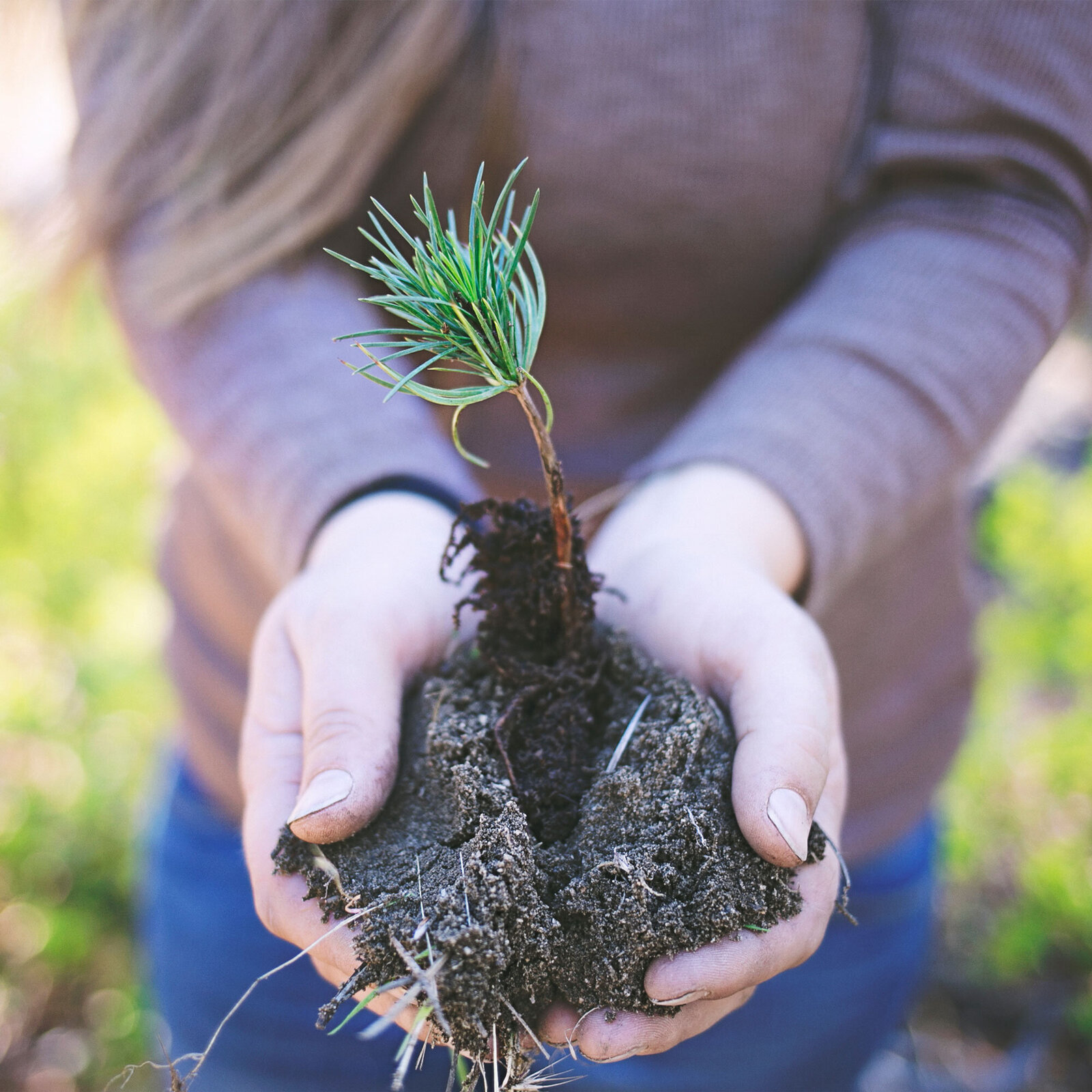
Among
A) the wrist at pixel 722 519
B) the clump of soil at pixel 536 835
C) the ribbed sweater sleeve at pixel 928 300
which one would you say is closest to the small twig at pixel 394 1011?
the clump of soil at pixel 536 835

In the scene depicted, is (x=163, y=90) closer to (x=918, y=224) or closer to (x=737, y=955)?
(x=918, y=224)

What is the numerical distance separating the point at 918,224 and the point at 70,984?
110 inches

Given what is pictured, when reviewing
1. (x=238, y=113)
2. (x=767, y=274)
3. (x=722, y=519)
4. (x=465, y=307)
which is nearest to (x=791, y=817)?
(x=722, y=519)

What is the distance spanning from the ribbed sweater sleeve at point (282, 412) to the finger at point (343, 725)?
0.27 metres

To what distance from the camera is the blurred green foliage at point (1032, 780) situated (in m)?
2.26

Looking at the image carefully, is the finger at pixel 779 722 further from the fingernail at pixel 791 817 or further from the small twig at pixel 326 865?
the small twig at pixel 326 865

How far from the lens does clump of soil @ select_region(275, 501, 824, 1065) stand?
72cm

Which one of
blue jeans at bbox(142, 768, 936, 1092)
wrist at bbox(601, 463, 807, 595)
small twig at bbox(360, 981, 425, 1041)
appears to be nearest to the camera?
small twig at bbox(360, 981, 425, 1041)

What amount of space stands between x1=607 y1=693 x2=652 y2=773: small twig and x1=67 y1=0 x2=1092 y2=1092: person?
0.09 m

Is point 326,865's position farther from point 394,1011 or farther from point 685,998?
point 685,998

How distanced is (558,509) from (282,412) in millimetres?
514

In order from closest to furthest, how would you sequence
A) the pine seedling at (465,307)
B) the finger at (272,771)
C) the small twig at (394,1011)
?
1. the small twig at (394,1011)
2. the pine seedling at (465,307)
3. the finger at (272,771)

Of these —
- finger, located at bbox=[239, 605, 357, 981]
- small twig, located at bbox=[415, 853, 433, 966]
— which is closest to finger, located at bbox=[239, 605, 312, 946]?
finger, located at bbox=[239, 605, 357, 981]

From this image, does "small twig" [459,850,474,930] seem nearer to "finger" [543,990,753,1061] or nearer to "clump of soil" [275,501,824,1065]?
"clump of soil" [275,501,824,1065]
